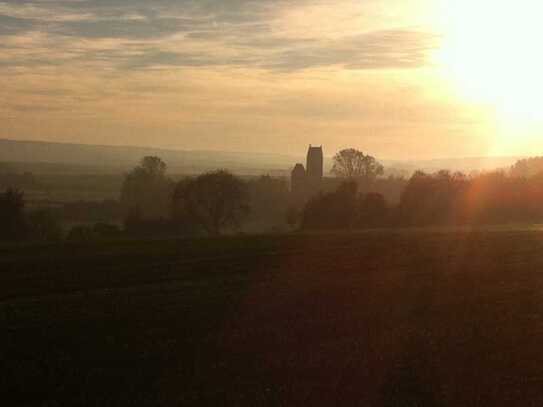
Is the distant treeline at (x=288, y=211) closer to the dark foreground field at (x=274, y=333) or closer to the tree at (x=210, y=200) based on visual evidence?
the tree at (x=210, y=200)

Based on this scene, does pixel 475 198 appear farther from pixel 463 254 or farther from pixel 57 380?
pixel 57 380

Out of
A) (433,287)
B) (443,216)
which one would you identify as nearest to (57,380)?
(433,287)

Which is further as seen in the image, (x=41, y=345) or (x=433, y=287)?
(x=433, y=287)

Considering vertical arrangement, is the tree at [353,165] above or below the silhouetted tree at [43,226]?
above

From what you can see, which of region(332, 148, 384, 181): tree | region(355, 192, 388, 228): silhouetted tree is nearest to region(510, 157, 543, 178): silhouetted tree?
region(332, 148, 384, 181): tree

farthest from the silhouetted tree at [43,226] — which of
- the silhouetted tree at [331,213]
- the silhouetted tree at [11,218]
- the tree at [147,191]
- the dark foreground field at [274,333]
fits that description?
the dark foreground field at [274,333]

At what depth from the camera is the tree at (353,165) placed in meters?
124

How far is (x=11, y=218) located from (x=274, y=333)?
159 feet

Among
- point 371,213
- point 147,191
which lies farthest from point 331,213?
point 147,191

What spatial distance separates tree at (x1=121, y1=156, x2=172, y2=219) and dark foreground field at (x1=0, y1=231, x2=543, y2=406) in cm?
5088

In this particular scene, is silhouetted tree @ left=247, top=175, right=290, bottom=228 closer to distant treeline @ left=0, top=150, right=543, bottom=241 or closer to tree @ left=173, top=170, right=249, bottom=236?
distant treeline @ left=0, top=150, right=543, bottom=241

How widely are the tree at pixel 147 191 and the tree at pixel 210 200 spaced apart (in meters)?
10.7

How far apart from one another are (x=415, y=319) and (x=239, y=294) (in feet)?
20.9

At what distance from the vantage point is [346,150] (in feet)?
409
